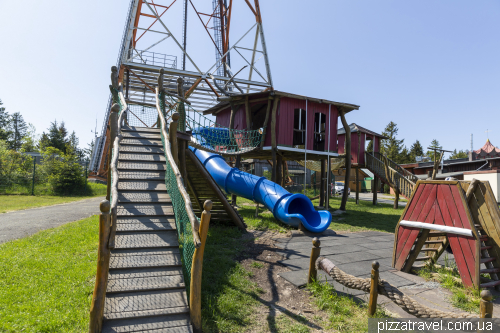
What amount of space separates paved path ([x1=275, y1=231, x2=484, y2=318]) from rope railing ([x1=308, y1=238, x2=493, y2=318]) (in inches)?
14.8

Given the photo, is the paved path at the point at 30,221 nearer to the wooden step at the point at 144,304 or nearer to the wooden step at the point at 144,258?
the wooden step at the point at 144,258

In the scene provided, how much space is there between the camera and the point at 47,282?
4.12 metres

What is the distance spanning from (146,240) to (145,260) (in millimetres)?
402

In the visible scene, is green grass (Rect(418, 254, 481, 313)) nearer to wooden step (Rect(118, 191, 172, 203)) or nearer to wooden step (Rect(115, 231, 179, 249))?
wooden step (Rect(115, 231, 179, 249))

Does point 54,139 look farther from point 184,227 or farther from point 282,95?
point 184,227

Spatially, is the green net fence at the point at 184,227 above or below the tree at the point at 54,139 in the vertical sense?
below

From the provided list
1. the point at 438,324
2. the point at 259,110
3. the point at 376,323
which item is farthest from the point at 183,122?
the point at 259,110

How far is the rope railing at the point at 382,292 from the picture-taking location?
271 cm

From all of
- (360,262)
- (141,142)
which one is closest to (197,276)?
(360,262)

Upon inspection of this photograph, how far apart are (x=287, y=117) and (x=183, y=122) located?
6.14 metres

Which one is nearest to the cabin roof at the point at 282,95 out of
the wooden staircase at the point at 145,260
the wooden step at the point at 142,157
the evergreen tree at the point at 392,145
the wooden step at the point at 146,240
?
the wooden step at the point at 142,157

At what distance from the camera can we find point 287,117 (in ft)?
39.4

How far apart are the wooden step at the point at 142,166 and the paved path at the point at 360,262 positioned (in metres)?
2.97

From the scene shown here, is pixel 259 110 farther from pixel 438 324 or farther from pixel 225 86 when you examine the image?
pixel 438 324
